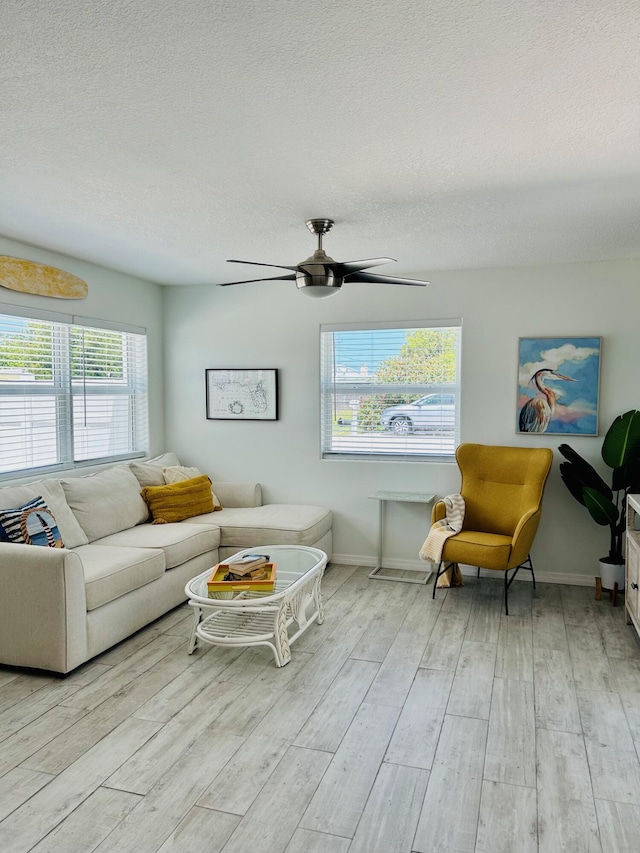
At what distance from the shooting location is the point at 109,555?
378cm

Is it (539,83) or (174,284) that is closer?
(539,83)

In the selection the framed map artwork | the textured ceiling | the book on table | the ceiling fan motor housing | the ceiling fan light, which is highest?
the textured ceiling

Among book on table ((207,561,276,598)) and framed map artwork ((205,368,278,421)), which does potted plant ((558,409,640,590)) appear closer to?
book on table ((207,561,276,598))

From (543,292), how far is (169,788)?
13.5ft

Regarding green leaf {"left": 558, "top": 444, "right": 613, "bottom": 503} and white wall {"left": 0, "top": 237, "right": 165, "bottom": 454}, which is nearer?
white wall {"left": 0, "top": 237, "right": 165, "bottom": 454}

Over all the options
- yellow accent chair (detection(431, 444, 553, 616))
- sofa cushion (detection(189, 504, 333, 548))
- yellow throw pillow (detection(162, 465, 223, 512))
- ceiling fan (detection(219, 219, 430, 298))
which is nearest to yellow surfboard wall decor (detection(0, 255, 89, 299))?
yellow throw pillow (detection(162, 465, 223, 512))

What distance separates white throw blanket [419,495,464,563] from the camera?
438cm

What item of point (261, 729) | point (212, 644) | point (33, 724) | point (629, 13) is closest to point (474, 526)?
point (212, 644)

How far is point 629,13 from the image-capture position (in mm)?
1626

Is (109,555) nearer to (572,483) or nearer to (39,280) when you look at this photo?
(39,280)

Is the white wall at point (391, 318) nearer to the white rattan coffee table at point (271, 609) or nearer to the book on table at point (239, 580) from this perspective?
the white rattan coffee table at point (271, 609)

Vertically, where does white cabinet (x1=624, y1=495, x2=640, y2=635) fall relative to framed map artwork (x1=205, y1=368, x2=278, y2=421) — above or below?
below

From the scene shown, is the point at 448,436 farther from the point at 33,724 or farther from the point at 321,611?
the point at 33,724

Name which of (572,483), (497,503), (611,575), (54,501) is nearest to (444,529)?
(497,503)
